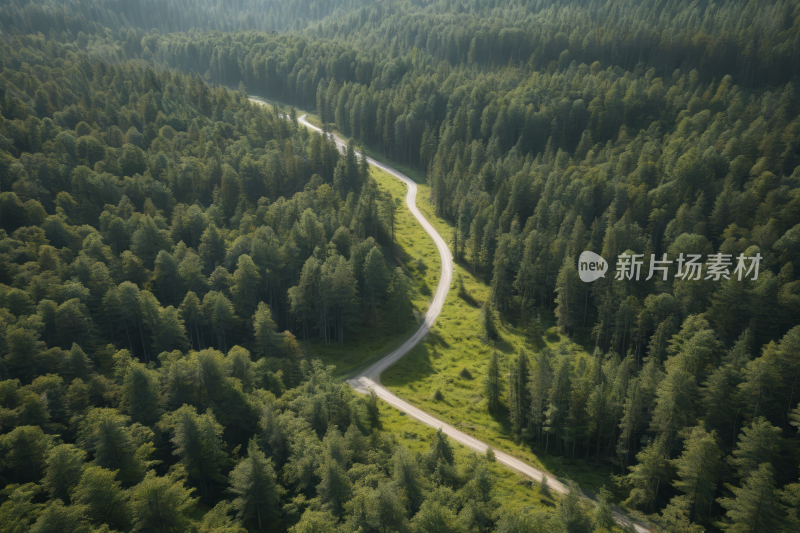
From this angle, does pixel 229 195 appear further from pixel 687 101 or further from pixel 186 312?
pixel 687 101

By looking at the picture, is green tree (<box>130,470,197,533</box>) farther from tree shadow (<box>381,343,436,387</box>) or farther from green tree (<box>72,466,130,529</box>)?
tree shadow (<box>381,343,436,387</box>)

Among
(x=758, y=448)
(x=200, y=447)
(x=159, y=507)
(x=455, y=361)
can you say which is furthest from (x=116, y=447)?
(x=758, y=448)

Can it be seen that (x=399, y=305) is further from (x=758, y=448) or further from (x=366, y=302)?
(x=758, y=448)

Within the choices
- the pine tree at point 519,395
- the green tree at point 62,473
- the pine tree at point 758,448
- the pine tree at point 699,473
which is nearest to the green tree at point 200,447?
the green tree at point 62,473

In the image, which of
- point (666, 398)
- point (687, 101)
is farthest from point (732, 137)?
point (666, 398)

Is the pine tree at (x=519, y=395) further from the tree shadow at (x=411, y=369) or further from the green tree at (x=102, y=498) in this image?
the green tree at (x=102, y=498)

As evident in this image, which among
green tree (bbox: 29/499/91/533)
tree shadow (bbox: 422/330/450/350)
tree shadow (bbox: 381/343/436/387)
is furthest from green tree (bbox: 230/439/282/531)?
tree shadow (bbox: 422/330/450/350)
